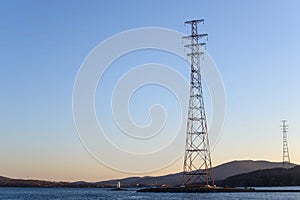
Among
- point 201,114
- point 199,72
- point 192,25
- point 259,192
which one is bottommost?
point 259,192

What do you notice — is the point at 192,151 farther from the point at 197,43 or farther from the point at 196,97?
the point at 197,43

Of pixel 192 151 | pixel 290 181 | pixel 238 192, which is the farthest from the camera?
pixel 290 181

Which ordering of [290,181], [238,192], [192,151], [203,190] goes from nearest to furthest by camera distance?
1. [192,151]
2. [203,190]
3. [238,192]
4. [290,181]

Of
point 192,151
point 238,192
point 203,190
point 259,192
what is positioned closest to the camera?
point 192,151

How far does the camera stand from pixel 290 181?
19950 cm

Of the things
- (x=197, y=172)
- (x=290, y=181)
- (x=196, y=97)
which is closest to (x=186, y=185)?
(x=197, y=172)

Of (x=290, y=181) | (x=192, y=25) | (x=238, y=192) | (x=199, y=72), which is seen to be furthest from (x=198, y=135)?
(x=290, y=181)

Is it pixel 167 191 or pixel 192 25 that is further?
pixel 167 191

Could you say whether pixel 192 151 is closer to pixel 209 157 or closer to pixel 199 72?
pixel 209 157

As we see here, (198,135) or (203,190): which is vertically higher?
(198,135)

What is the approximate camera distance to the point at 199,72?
286ft

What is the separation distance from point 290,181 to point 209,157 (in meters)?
128

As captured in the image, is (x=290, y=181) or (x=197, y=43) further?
(x=290, y=181)

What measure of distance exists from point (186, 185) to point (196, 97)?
28150 millimetres
